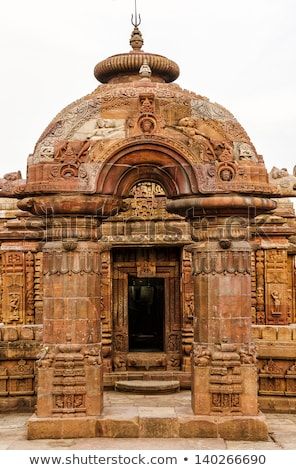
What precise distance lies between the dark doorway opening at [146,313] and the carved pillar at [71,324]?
23.0 ft

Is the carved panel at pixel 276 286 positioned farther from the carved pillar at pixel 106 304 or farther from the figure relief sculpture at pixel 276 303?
the carved pillar at pixel 106 304

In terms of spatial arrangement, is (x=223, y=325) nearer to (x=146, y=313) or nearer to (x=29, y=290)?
(x=29, y=290)

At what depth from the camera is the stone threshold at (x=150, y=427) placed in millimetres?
11688

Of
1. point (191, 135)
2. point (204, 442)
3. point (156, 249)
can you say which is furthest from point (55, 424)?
point (156, 249)

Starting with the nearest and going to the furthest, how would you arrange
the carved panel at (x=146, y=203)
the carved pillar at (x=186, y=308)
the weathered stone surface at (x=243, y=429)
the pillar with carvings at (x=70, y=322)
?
the weathered stone surface at (x=243, y=429)
the pillar with carvings at (x=70, y=322)
the carved pillar at (x=186, y=308)
the carved panel at (x=146, y=203)

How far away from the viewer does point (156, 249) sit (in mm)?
18422

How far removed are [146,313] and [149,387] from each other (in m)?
5.26

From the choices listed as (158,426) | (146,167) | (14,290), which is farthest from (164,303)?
(158,426)

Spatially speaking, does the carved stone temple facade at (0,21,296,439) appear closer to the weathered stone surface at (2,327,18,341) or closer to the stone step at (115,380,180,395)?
the weathered stone surface at (2,327,18,341)

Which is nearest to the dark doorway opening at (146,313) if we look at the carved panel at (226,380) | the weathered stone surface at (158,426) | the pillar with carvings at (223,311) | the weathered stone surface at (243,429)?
the pillar with carvings at (223,311)

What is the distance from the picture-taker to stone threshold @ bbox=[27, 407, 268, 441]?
11.7 meters

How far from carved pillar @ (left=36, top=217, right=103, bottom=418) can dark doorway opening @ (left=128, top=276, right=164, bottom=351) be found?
701 centimetres

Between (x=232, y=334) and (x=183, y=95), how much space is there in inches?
158

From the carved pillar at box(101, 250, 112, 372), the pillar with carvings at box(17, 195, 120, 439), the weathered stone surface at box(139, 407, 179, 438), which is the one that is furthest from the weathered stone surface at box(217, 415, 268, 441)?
the carved pillar at box(101, 250, 112, 372)
